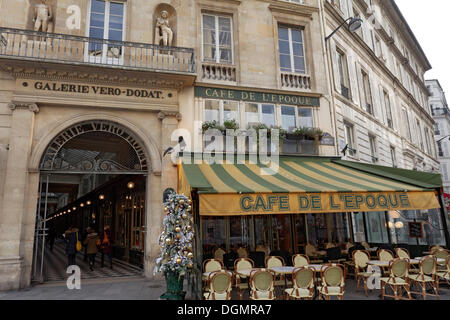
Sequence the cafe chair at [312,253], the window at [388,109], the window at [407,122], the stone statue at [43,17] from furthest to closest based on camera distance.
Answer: the window at [407,122], the window at [388,109], the cafe chair at [312,253], the stone statue at [43,17]

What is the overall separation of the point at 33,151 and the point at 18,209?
1.67 meters

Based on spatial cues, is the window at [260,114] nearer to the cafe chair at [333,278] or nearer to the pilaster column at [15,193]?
the cafe chair at [333,278]

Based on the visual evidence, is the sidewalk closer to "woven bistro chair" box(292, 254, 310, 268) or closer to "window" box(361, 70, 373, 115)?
"woven bistro chair" box(292, 254, 310, 268)

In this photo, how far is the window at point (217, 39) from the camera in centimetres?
1127

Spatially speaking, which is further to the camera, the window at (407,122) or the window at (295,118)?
the window at (407,122)

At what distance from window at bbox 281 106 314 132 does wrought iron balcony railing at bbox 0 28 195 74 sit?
394 centimetres

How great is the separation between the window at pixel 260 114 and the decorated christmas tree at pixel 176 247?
16.7 ft

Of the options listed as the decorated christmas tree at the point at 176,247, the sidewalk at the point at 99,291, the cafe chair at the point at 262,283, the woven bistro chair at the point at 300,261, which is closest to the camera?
the cafe chair at the point at 262,283

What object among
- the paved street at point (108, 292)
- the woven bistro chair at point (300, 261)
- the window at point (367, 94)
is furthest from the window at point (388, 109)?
the woven bistro chair at point (300, 261)

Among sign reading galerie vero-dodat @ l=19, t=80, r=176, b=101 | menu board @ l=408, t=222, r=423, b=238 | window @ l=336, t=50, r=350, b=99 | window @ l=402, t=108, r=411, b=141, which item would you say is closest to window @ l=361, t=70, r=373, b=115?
window @ l=336, t=50, r=350, b=99

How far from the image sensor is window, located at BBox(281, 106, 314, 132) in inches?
456

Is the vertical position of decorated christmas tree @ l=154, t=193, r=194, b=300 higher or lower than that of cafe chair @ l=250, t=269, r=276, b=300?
higher
